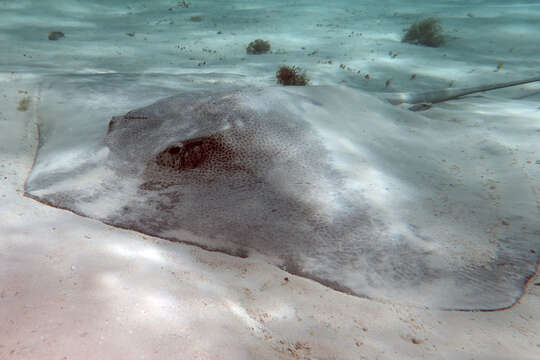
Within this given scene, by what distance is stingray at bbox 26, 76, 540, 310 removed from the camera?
1930 millimetres

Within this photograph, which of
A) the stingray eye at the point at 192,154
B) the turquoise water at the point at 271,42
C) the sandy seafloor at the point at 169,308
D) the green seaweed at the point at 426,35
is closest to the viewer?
the sandy seafloor at the point at 169,308

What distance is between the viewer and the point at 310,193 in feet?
7.67

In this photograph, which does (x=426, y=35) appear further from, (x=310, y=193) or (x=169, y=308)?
(x=169, y=308)

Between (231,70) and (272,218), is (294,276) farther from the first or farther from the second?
(231,70)

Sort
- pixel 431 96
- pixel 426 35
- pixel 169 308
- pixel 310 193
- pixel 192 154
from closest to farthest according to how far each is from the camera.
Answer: pixel 169 308
pixel 310 193
pixel 192 154
pixel 431 96
pixel 426 35

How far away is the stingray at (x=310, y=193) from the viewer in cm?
193

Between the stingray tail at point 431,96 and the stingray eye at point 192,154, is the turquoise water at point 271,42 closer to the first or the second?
the stingray tail at point 431,96

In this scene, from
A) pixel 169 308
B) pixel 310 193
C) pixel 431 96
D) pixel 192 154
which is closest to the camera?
pixel 169 308

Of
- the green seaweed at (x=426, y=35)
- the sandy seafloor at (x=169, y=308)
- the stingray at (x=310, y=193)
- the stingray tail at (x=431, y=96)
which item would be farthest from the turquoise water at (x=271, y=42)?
the sandy seafloor at (x=169, y=308)

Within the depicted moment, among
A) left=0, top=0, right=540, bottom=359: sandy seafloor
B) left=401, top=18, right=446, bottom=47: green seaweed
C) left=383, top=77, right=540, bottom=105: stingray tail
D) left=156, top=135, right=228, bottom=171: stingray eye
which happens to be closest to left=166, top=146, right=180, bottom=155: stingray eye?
left=156, top=135, right=228, bottom=171: stingray eye

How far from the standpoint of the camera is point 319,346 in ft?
5.18

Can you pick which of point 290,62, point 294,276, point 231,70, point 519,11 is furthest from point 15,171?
point 519,11

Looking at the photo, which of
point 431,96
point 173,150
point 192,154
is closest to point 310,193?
point 192,154

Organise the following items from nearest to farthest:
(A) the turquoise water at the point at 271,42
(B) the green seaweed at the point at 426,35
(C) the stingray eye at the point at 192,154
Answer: (C) the stingray eye at the point at 192,154
(A) the turquoise water at the point at 271,42
(B) the green seaweed at the point at 426,35
